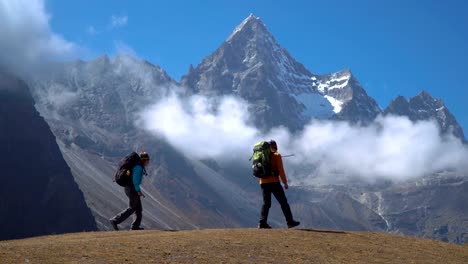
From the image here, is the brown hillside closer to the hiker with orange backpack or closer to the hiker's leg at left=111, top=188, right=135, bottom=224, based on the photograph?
the hiker's leg at left=111, top=188, right=135, bottom=224

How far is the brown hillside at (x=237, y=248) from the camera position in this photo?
16672mm

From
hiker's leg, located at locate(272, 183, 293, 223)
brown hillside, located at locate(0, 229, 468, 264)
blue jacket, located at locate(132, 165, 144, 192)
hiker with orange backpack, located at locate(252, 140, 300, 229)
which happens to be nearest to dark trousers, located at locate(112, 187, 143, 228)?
blue jacket, located at locate(132, 165, 144, 192)

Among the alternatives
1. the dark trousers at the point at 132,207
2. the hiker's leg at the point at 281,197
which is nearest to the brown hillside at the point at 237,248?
the dark trousers at the point at 132,207

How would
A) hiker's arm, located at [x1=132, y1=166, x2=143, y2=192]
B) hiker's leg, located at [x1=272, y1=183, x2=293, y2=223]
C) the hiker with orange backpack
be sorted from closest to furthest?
the hiker with orange backpack
hiker's leg, located at [x1=272, y1=183, x2=293, y2=223]
hiker's arm, located at [x1=132, y1=166, x2=143, y2=192]

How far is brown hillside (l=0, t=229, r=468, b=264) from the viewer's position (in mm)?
16672

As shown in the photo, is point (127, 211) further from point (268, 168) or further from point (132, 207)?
point (268, 168)

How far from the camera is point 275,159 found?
23594 mm

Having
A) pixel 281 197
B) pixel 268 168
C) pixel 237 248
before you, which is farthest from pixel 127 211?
pixel 237 248

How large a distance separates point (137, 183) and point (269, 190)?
4.95 m

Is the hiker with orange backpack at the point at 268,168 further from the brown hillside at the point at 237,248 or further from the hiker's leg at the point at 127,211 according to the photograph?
the hiker's leg at the point at 127,211

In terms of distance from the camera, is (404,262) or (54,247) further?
(404,262)

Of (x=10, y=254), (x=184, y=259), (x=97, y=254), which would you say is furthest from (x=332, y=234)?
(x=10, y=254)

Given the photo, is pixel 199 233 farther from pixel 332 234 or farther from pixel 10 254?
pixel 10 254

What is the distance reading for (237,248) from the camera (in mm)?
18875
